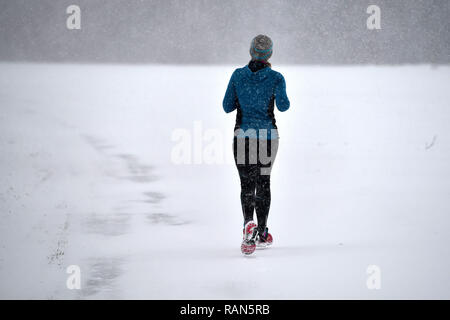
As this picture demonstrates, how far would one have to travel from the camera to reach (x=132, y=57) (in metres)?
82.6

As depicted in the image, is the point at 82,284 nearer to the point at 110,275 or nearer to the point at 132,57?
the point at 110,275

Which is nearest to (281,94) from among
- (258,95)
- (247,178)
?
(258,95)

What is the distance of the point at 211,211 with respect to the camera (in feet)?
28.2

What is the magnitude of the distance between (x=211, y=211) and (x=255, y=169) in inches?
93.7

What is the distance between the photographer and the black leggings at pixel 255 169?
6.27 m

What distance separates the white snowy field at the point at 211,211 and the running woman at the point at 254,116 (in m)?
0.62

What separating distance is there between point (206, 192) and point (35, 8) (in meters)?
85.0

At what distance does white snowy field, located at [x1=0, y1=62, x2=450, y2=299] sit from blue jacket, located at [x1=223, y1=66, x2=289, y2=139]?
1218 mm

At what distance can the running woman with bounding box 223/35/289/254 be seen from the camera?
618 cm
